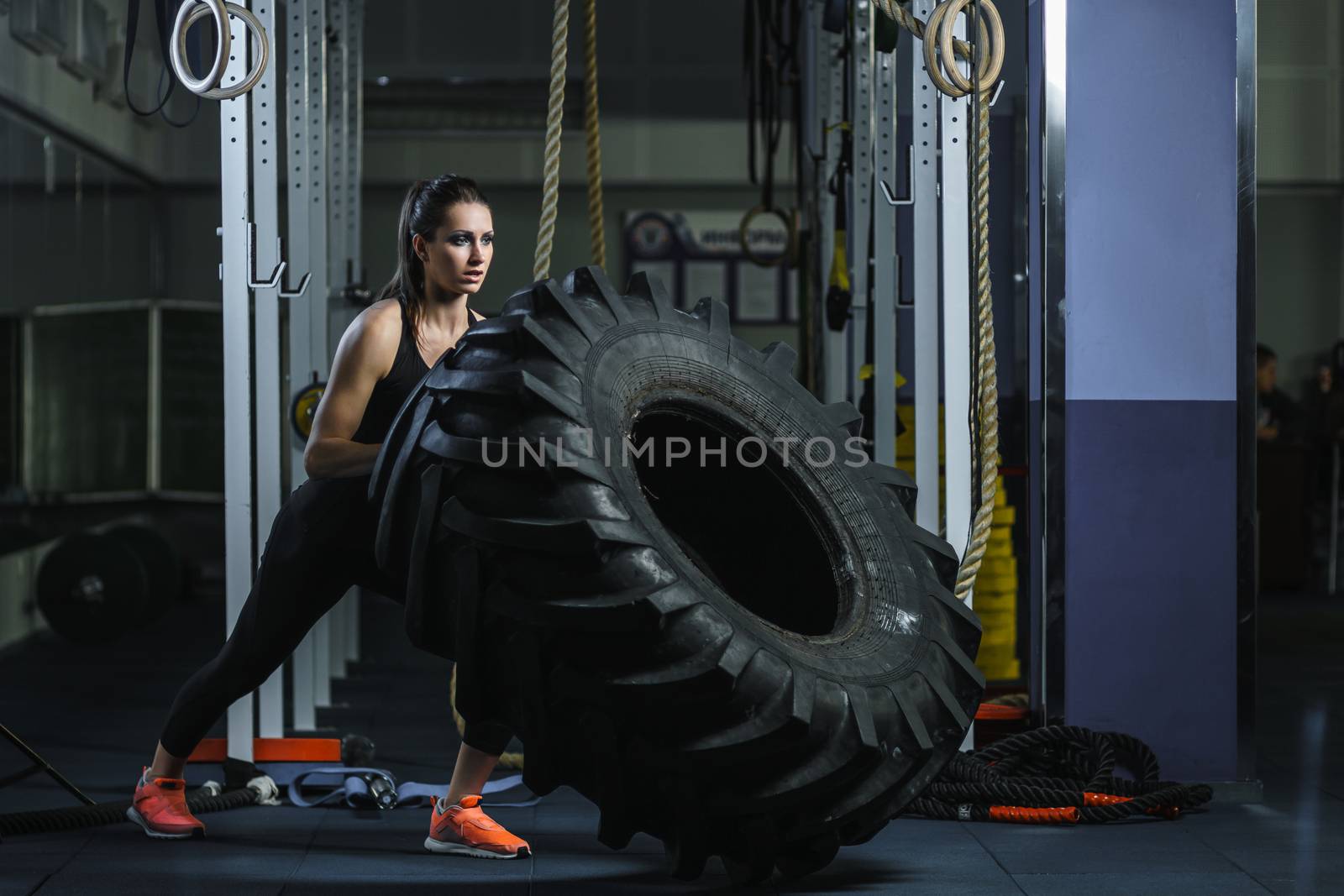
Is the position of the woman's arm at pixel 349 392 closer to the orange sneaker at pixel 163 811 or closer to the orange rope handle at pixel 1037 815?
the orange sneaker at pixel 163 811

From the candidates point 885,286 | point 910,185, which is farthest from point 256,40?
point 885,286

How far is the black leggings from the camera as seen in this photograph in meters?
2.59

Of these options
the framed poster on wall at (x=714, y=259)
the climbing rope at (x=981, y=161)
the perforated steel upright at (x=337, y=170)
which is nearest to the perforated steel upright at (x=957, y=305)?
the climbing rope at (x=981, y=161)

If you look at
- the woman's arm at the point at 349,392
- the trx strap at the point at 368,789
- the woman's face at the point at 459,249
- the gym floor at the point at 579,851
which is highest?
the woman's face at the point at 459,249

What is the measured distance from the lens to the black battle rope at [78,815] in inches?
113

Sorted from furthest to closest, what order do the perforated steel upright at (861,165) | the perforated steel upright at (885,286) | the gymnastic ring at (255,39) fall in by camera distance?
the perforated steel upright at (861,165) < the perforated steel upright at (885,286) < the gymnastic ring at (255,39)

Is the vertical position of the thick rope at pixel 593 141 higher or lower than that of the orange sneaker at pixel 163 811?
higher

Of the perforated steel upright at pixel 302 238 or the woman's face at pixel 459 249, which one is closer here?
the woman's face at pixel 459 249

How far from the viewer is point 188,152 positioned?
7.57m

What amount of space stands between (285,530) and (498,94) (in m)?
5.83

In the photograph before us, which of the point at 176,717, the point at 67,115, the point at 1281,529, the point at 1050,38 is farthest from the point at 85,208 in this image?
the point at 1281,529

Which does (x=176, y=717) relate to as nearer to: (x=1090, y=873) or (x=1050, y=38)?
(x=1090, y=873)

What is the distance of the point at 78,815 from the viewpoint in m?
2.93

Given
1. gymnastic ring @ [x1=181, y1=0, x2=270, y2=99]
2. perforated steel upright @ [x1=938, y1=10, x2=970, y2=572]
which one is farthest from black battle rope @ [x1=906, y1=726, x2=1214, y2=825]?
gymnastic ring @ [x1=181, y1=0, x2=270, y2=99]
